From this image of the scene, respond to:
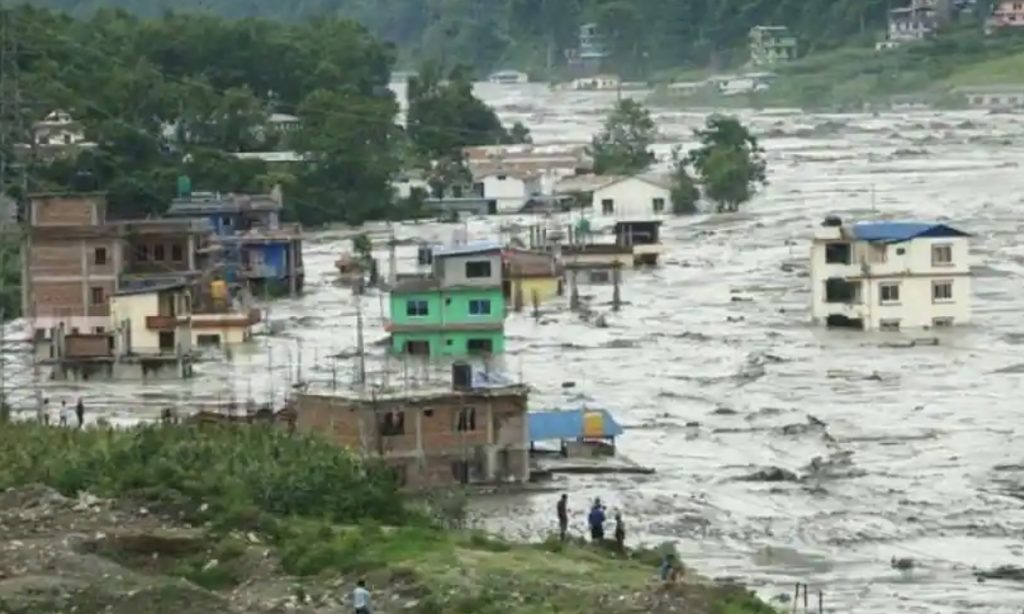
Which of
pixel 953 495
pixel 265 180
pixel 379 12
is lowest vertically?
pixel 953 495

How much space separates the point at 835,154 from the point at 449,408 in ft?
117

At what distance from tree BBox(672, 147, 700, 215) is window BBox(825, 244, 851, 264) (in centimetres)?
1406

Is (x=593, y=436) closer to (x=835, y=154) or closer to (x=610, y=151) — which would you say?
(x=610, y=151)

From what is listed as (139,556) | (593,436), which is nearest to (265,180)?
(593,436)

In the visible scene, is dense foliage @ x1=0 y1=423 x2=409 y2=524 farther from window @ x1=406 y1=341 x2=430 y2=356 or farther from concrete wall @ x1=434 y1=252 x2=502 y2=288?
concrete wall @ x1=434 y1=252 x2=502 y2=288

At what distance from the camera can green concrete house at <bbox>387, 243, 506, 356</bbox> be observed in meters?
24.6

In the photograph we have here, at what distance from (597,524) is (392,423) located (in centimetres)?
285

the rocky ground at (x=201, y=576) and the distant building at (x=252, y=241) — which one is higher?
the distant building at (x=252, y=241)

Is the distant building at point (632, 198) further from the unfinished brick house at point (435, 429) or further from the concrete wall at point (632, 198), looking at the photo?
the unfinished brick house at point (435, 429)

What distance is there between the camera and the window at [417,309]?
80.9 ft

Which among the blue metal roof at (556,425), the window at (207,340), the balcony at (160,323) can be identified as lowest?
the blue metal roof at (556,425)

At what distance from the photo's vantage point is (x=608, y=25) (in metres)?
80.8

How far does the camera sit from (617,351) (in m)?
25.9

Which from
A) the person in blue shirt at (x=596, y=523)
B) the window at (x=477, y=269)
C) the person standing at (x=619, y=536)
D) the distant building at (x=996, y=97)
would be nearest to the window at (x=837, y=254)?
the window at (x=477, y=269)
